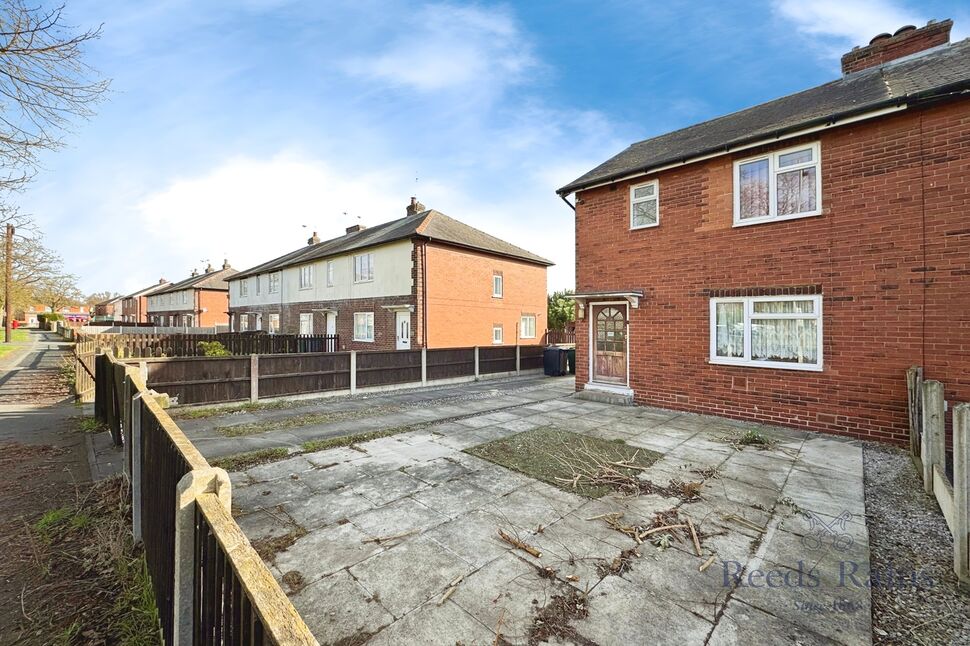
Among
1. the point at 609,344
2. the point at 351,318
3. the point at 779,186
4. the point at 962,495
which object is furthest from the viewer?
the point at 351,318

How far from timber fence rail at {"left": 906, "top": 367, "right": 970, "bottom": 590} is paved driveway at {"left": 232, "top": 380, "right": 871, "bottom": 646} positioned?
0.62 meters

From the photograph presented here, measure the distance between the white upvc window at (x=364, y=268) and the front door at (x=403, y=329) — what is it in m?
2.89

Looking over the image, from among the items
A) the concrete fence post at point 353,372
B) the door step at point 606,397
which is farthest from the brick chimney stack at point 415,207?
the door step at point 606,397

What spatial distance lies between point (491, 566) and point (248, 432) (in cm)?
616

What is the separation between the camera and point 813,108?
842cm

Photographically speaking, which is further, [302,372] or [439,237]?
[439,237]

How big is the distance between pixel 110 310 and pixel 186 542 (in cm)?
11335

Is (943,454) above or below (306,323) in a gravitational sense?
below

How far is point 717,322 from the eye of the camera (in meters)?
8.93

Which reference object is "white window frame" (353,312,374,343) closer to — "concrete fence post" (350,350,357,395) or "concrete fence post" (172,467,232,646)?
"concrete fence post" (350,350,357,395)

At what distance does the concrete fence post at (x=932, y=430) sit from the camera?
15.3ft

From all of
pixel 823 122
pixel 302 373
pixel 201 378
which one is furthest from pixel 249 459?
pixel 823 122

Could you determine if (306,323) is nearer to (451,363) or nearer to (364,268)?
(364,268)

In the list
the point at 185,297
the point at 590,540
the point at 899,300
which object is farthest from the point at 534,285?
the point at 185,297
